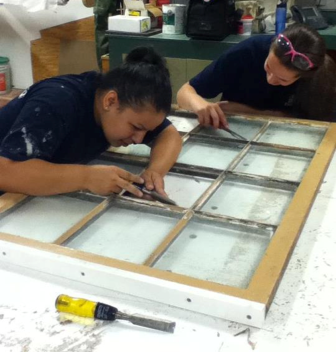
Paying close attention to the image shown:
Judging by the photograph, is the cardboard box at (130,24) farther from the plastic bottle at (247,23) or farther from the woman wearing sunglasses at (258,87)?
the woman wearing sunglasses at (258,87)

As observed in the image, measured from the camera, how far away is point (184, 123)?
171 centimetres

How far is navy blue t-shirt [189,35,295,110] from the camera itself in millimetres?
1946

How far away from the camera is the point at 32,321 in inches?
30.8

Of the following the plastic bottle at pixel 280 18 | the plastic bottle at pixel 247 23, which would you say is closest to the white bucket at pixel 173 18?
the plastic bottle at pixel 247 23

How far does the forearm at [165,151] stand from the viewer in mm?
1318

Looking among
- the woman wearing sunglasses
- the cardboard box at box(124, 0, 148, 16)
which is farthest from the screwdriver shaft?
the cardboard box at box(124, 0, 148, 16)

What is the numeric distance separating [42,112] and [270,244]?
0.62m

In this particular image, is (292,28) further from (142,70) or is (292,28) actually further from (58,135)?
(58,135)

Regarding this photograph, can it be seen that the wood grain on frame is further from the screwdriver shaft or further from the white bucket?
the screwdriver shaft

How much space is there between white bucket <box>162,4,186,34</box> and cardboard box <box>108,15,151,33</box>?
101 millimetres

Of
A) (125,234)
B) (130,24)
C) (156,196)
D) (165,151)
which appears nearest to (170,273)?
(125,234)

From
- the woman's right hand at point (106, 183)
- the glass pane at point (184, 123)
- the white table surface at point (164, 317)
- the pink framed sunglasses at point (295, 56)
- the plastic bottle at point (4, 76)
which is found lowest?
the plastic bottle at point (4, 76)

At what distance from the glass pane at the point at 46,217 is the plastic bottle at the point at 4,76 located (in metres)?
2.56

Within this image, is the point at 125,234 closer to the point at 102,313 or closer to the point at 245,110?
the point at 102,313
